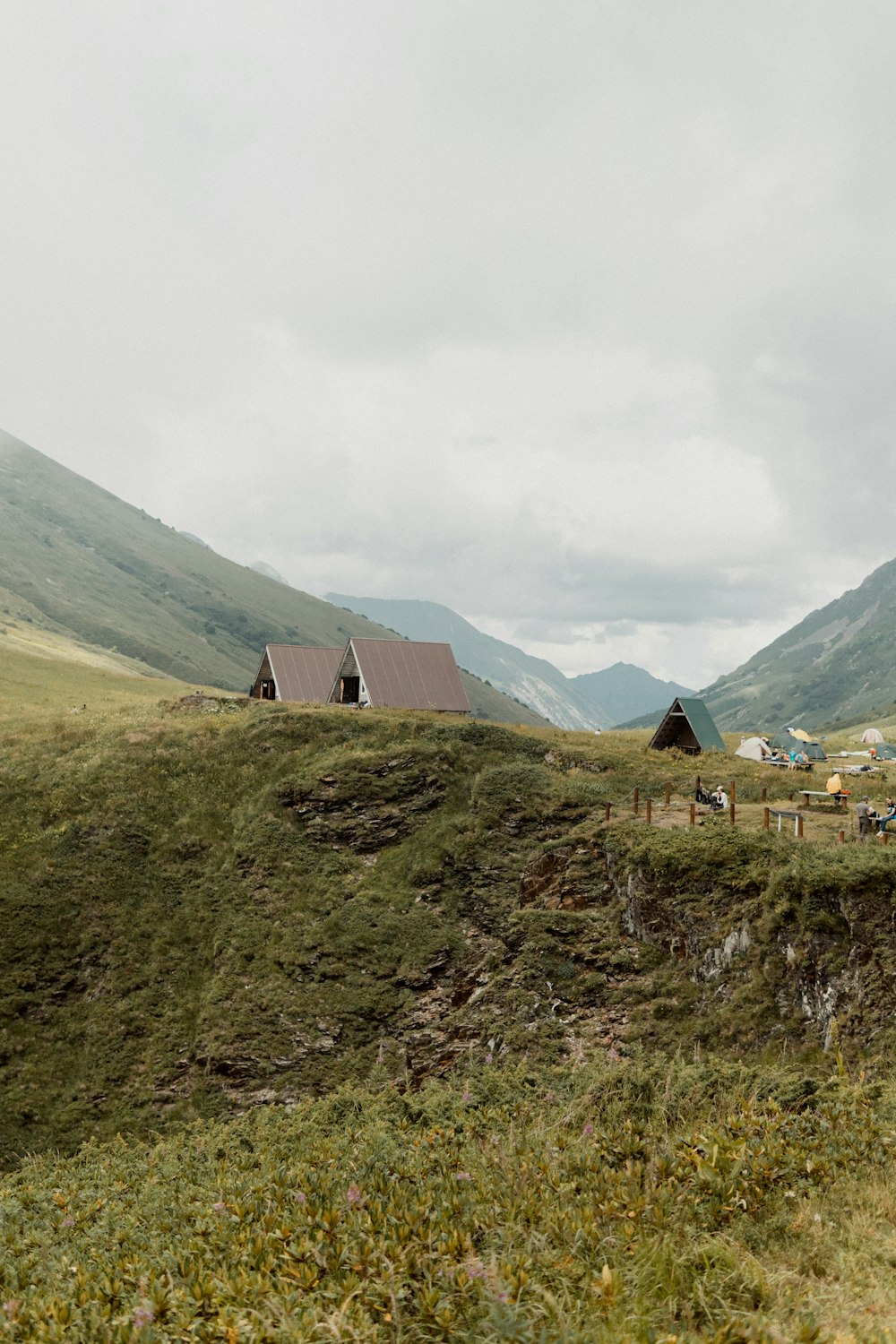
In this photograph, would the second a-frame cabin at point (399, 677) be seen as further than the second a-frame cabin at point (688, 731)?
Yes

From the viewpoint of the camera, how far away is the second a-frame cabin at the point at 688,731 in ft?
170

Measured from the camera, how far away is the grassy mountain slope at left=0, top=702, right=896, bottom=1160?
2244 centimetres

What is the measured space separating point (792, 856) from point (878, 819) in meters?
7.47

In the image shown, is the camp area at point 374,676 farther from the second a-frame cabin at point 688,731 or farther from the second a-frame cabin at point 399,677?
the second a-frame cabin at point 688,731

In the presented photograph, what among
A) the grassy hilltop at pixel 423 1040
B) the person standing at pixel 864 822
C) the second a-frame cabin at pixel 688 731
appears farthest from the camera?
the second a-frame cabin at pixel 688 731

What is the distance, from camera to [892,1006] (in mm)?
18906

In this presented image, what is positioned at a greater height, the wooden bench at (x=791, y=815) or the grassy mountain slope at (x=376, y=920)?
the wooden bench at (x=791, y=815)

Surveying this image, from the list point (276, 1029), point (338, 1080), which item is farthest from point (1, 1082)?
point (338, 1080)

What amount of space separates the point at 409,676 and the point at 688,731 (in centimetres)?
2247

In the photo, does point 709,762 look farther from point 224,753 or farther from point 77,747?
point 77,747

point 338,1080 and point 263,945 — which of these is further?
point 263,945

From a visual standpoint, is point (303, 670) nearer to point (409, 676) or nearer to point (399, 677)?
point (399, 677)

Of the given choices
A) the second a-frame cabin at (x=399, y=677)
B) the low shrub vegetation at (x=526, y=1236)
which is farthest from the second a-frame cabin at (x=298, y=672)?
the low shrub vegetation at (x=526, y=1236)

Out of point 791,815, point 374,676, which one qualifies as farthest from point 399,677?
point 791,815
